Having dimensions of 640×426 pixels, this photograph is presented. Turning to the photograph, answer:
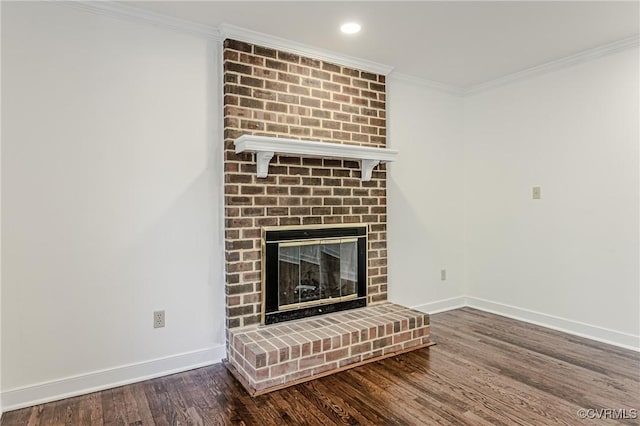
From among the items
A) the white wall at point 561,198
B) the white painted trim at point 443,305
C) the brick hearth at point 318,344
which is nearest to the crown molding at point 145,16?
the brick hearth at point 318,344

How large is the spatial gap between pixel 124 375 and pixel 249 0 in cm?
240

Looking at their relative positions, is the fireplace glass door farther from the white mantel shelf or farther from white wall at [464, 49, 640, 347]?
white wall at [464, 49, 640, 347]

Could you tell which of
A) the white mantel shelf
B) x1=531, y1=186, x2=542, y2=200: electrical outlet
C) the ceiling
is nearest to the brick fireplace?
the white mantel shelf

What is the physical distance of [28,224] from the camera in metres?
2.12

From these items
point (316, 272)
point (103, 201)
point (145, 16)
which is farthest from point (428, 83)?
point (103, 201)

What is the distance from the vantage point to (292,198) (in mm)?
2910

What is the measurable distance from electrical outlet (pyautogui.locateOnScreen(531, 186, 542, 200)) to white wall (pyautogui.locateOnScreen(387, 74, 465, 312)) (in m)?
0.76

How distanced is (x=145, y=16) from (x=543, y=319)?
3.94m

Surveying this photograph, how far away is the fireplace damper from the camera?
2.77 metres

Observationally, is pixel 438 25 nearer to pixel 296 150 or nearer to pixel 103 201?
pixel 296 150

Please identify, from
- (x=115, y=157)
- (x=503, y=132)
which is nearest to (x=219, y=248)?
(x=115, y=157)

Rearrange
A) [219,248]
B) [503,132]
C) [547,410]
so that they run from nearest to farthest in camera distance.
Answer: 1. [547,410]
2. [219,248]
3. [503,132]

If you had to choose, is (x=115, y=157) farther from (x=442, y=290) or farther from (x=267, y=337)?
(x=442, y=290)

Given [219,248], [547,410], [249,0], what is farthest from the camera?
[219,248]
